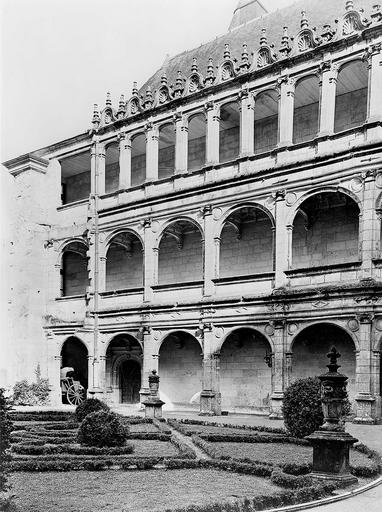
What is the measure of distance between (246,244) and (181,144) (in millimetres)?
4333

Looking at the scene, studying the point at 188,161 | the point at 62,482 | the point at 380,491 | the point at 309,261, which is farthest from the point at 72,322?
the point at 380,491

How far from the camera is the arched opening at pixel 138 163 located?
2631 centimetres

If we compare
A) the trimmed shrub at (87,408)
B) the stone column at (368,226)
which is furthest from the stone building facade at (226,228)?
the trimmed shrub at (87,408)

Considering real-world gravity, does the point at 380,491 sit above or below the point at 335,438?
below

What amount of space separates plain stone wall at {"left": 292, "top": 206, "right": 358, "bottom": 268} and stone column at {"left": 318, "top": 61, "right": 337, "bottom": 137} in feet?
8.96

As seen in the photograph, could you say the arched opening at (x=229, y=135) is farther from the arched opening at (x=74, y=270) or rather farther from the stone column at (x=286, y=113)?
the arched opening at (x=74, y=270)

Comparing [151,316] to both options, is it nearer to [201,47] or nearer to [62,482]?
[201,47]

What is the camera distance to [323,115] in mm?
19062

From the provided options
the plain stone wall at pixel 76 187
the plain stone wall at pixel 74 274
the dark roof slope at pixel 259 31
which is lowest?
the plain stone wall at pixel 74 274

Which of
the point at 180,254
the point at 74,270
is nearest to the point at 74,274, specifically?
the point at 74,270

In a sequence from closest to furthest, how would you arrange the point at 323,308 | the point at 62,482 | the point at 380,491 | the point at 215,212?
the point at 380,491 < the point at 62,482 < the point at 323,308 < the point at 215,212

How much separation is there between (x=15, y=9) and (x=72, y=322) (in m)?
19.0

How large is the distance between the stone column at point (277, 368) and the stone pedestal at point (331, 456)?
10.0 meters

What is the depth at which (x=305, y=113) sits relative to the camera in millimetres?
21875
